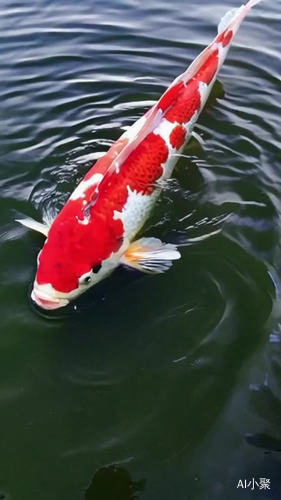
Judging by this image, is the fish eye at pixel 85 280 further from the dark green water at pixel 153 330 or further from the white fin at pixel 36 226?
the white fin at pixel 36 226

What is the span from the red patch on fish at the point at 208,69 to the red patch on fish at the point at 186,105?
88 millimetres

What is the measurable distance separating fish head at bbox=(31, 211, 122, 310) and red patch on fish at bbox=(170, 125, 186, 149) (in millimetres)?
1056

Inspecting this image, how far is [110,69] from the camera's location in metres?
6.25

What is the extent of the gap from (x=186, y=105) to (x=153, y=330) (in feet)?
6.34

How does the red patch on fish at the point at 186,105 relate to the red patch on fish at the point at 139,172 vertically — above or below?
above

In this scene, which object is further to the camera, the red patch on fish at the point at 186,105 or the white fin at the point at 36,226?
the red patch on fish at the point at 186,105

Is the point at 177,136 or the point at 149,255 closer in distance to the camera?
the point at 149,255

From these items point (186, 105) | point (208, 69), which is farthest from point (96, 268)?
point (208, 69)

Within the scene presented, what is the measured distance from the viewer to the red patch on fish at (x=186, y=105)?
4340 millimetres

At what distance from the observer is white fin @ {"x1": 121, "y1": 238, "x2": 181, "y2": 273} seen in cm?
363

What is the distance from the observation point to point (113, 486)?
2.73 metres

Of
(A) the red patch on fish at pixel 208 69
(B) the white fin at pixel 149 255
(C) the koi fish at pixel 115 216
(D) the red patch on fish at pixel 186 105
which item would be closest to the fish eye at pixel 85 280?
(C) the koi fish at pixel 115 216

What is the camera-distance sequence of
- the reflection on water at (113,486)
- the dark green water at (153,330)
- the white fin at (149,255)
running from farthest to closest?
the white fin at (149,255) < the dark green water at (153,330) < the reflection on water at (113,486)

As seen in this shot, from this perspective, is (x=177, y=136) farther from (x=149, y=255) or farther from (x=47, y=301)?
(x=47, y=301)
